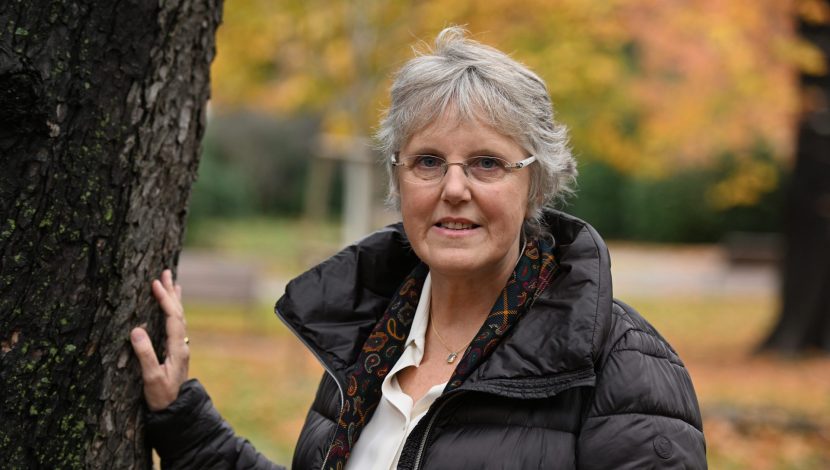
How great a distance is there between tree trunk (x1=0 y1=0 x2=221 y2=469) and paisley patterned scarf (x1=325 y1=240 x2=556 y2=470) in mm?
537

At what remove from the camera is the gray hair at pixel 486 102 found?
2125 mm

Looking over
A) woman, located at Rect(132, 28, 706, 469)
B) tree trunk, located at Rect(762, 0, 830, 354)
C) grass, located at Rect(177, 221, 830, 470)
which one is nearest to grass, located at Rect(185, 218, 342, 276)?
grass, located at Rect(177, 221, 830, 470)

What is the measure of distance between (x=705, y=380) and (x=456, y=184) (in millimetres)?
8371

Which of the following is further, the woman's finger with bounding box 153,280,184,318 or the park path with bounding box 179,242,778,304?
the park path with bounding box 179,242,778,304

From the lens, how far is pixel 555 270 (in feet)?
7.36

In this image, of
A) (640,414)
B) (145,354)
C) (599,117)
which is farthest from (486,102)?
(599,117)

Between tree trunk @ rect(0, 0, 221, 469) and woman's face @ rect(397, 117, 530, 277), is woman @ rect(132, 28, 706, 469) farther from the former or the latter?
tree trunk @ rect(0, 0, 221, 469)

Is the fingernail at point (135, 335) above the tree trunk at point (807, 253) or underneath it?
above

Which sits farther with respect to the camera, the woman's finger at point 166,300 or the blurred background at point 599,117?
the blurred background at point 599,117

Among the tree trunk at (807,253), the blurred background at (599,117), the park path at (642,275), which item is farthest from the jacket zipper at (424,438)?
the park path at (642,275)

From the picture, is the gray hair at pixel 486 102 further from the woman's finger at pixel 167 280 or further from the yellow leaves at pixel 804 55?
the yellow leaves at pixel 804 55

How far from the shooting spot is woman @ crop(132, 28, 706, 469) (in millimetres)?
1948

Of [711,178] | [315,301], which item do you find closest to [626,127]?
[711,178]

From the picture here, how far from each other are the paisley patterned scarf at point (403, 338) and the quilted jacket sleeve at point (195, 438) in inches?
16.5
